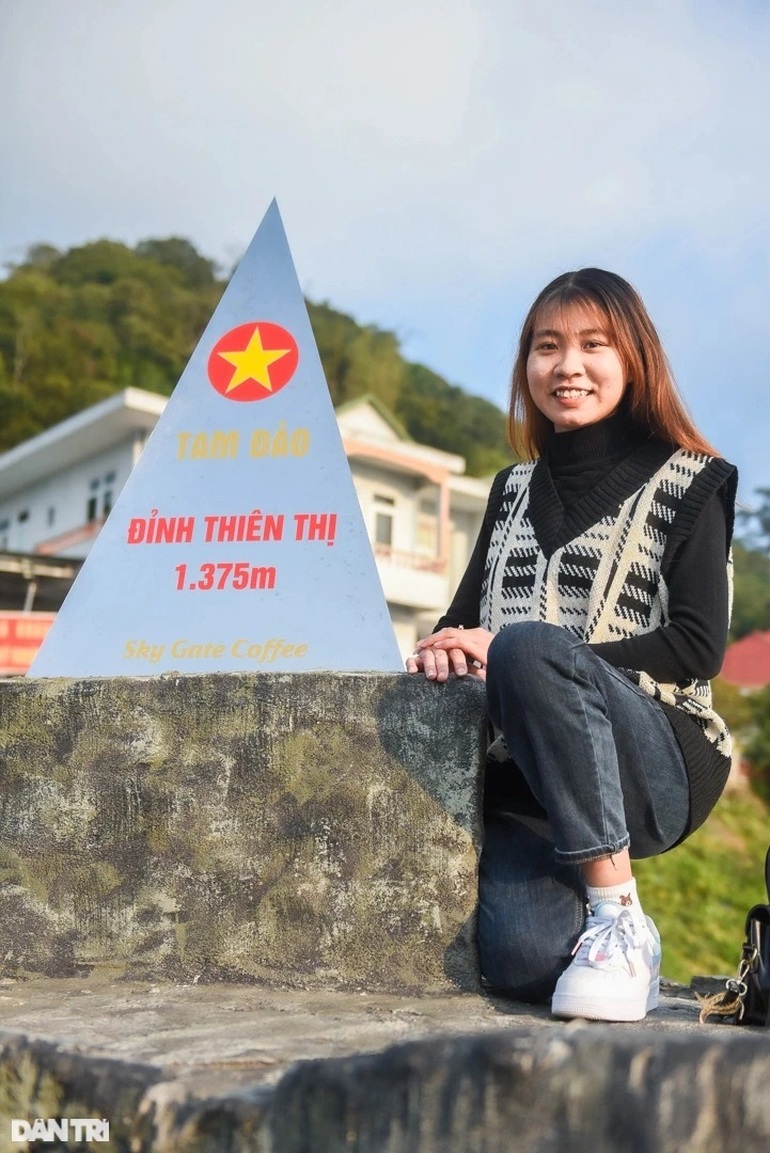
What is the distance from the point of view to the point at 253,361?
2660 millimetres

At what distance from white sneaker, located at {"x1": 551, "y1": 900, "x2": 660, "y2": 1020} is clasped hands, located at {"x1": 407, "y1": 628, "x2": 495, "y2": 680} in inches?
17.0

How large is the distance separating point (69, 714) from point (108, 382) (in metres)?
25.5

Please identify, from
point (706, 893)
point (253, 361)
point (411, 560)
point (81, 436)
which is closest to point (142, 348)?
point (81, 436)

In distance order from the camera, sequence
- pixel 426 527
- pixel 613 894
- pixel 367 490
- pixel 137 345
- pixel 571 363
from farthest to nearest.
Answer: pixel 137 345 → pixel 426 527 → pixel 367 490 → pixel 571 363 → pixel 613 894

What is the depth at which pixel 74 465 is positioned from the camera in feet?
58.3

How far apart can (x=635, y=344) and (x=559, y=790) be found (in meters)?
0.87

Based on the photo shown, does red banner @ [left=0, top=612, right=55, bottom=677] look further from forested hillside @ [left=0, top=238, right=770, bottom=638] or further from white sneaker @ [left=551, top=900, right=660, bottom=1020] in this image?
forested hillside @ [left=0, top=238, right=770, bottom=638]

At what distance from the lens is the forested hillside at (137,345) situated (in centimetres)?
2631

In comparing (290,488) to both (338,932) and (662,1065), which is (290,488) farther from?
(662,1065)

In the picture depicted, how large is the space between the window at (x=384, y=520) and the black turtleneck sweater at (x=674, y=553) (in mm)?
15047

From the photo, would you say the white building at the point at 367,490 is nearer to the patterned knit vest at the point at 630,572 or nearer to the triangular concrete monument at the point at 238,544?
the triangular concrete monument at the point at 238,544

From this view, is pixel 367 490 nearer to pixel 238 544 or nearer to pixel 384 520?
pixel 384 520
